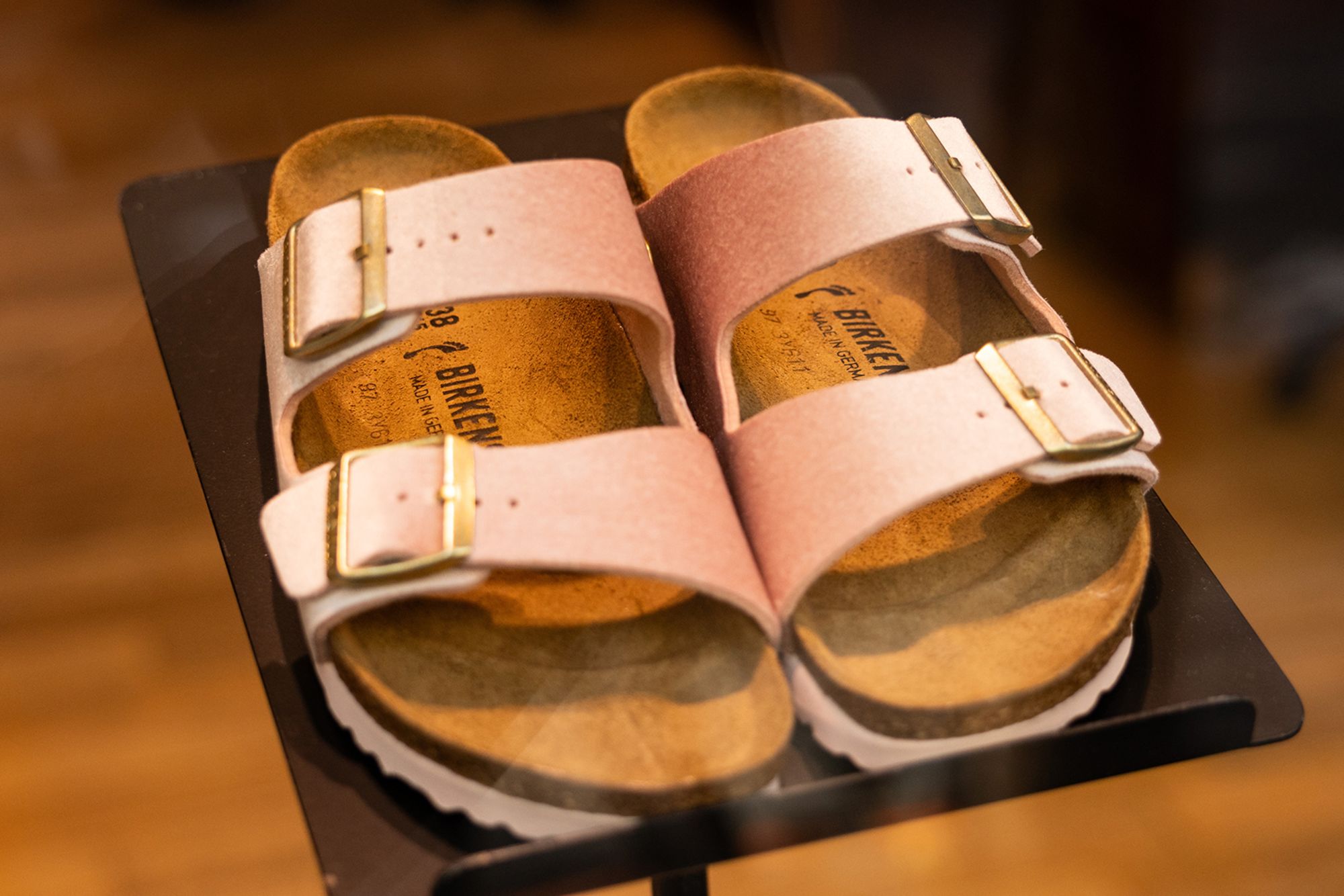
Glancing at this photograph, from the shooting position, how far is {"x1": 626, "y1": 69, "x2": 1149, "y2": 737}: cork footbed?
554 mm

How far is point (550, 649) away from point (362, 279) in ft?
0.63

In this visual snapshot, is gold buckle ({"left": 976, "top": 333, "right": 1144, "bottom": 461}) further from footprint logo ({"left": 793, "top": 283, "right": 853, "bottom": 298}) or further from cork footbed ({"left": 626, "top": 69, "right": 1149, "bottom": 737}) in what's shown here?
footprint logo ({"left": 793, "top": 283, "right": 853, "bottom": 298})

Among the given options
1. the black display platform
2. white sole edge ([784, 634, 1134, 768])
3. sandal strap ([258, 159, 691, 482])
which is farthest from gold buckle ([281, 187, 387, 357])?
white sole edge ([784, 634, 1134, 768])

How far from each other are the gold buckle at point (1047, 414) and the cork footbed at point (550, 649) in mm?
150

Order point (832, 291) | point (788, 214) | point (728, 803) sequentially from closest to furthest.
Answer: point (728, 803), point (788, 214), point (832, 291)

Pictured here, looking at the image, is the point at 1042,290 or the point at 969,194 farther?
the point at 1042,290

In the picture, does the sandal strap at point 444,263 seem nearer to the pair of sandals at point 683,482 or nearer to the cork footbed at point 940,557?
the pair of sandals at point 683,482

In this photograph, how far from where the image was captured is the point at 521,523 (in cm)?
55

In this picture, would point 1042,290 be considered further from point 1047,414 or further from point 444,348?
point 444,348

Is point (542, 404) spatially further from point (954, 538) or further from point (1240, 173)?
point (1240, 173)

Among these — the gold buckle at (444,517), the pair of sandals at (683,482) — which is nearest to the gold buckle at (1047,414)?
the pair of sandals at (683,482)

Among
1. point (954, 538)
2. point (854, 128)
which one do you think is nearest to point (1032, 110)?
point (854, 128)

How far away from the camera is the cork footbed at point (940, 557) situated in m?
0.55

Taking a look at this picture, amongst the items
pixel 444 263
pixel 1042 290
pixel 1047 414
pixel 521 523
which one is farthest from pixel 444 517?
pixel 1042 290
